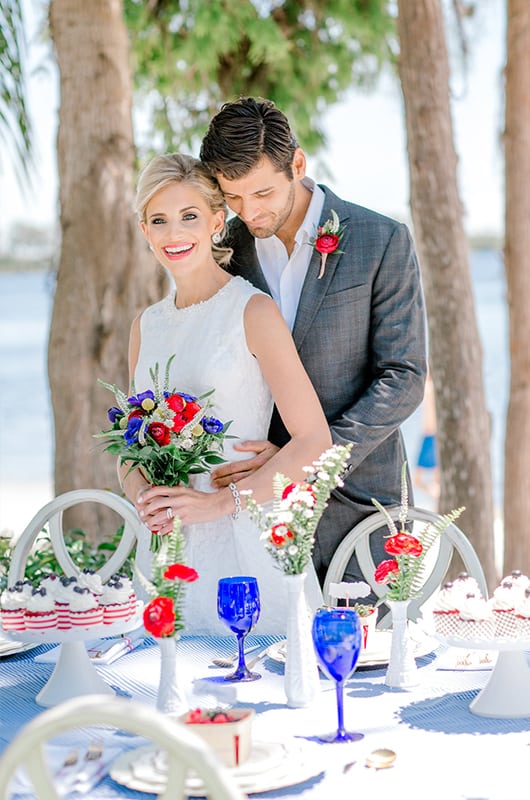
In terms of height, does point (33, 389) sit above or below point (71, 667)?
below

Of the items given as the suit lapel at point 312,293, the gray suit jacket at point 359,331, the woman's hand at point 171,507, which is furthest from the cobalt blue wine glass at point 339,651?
the suit lapel at point 312,293

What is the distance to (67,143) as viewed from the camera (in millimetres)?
4773

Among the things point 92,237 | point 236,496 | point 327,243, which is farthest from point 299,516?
point 92,237

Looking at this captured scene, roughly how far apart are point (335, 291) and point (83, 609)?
4.38 ft

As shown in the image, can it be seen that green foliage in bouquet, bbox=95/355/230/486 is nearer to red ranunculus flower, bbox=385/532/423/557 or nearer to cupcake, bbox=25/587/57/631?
cupcake, bbox=25/587/57/631

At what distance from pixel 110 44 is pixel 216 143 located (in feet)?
6.06

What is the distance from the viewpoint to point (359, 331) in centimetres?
328

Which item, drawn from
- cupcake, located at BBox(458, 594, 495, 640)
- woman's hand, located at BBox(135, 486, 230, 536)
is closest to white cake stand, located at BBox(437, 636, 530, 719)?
cupcake, located at BBox(458, 594, 495, 640)

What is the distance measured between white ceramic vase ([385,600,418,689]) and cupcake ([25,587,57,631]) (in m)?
0.65

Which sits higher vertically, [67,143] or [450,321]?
[67,143]

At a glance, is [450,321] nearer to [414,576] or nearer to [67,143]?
[67,143]

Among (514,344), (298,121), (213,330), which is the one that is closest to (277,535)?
(213,330)

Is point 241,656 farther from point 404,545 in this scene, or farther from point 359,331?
point 359,331

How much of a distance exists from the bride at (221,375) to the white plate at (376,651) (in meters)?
0.43
